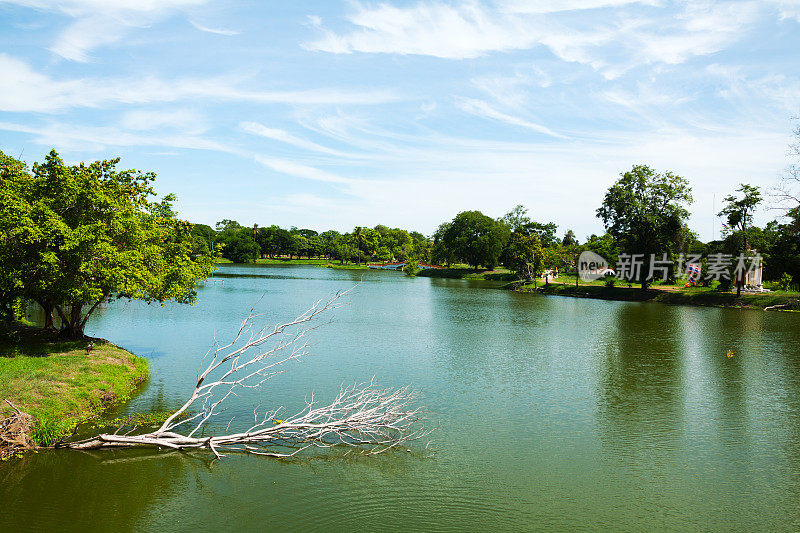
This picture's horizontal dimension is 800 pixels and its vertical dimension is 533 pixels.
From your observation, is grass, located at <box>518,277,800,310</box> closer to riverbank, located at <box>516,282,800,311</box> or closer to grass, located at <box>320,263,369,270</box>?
riverbank, located at <box>516,282,800,311</box>

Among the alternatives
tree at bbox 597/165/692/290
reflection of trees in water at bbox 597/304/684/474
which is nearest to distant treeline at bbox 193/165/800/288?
tree at bbox 597/165/692/290

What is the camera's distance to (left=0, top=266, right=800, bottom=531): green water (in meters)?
10.3

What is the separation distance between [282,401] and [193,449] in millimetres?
4393

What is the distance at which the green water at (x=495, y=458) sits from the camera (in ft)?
33.8

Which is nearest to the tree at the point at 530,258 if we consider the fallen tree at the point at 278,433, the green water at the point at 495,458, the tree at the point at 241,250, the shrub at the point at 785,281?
the shrub at the point at 785,281

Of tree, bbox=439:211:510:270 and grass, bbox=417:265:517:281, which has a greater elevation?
tree, bbox=439:211:510:270

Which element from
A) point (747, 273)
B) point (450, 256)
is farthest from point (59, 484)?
point (450, 256)

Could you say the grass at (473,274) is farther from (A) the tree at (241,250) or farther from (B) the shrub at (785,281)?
(A) the tree at (241,250)

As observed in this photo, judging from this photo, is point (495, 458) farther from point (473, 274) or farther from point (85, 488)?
point (473, 274)

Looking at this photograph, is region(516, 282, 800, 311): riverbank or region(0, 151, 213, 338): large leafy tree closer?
region(0, 151, 213, 338): large leafy tree

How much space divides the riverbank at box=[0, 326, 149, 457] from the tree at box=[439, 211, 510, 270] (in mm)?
83490

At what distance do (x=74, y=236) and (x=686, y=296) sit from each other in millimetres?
54854

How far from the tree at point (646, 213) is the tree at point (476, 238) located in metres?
39.4

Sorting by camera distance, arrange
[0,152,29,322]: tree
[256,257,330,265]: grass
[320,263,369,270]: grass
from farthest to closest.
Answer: [256,257,330,265]: grass
[320,263,369,270]: grass
[0,152,29,322]: tree
